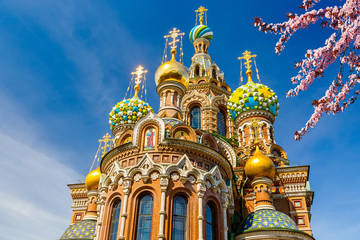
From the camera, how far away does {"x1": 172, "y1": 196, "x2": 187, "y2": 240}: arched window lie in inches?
359

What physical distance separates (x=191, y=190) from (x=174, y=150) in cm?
129

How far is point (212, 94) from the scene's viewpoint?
19625mm

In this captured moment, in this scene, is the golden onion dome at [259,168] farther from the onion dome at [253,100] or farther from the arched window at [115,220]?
the onion dome at [253,100]

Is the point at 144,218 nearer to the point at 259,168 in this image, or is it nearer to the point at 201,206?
the point at 201,206

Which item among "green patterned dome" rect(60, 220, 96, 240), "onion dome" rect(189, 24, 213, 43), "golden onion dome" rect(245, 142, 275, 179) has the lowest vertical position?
"green patterned dome" rect(60, 220, 96, 240)

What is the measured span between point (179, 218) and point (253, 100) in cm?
955

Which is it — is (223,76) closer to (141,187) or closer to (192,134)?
(192,134)

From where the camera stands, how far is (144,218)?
942cm

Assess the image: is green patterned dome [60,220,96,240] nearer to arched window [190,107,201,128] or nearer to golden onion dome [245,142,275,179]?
golden onion dome [245,142,275,179]

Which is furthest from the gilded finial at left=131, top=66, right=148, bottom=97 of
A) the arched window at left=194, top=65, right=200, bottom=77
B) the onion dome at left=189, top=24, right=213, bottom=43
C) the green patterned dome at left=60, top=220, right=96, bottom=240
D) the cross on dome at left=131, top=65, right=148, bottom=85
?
the green patterned dome at left=60, top=220, right=96, bottom=240

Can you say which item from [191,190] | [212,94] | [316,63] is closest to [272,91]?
[212,94]

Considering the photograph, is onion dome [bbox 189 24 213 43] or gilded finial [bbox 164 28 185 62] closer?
gilded finial [bbox 164 28 185 62]

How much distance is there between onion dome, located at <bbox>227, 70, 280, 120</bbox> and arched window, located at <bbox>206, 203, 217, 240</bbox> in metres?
8.34

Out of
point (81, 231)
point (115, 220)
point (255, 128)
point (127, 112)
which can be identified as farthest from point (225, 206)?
point (127, 112)
